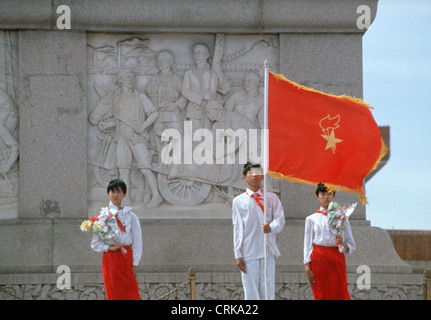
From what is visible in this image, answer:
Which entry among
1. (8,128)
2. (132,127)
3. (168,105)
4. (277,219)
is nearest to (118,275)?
(277,219)

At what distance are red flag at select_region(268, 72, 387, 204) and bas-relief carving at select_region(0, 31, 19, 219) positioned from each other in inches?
173

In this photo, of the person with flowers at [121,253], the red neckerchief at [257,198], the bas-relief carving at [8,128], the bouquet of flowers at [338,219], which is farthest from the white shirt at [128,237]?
the bas-relief carving at [8,128]

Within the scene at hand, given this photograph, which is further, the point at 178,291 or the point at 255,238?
the point at 178,291

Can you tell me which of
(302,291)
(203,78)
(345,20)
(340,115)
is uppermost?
(345,20)

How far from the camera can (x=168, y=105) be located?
39.9ft

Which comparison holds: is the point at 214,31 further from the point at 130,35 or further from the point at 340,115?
the point at 340,115

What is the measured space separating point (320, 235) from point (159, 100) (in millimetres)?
3757

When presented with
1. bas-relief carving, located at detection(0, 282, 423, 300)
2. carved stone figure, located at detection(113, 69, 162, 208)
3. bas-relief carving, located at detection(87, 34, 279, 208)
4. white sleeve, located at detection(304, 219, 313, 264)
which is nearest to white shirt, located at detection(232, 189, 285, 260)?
white sleeve, located at detection(304, 219, 313, 264)

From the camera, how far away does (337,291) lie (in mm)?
9250

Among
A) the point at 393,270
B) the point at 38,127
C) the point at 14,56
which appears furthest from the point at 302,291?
the point at 14,56

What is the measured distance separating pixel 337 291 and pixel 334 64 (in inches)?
159

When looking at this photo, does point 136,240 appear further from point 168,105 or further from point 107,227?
point 168,105

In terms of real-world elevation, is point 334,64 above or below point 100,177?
above

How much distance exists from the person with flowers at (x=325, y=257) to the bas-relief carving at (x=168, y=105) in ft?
9.49
